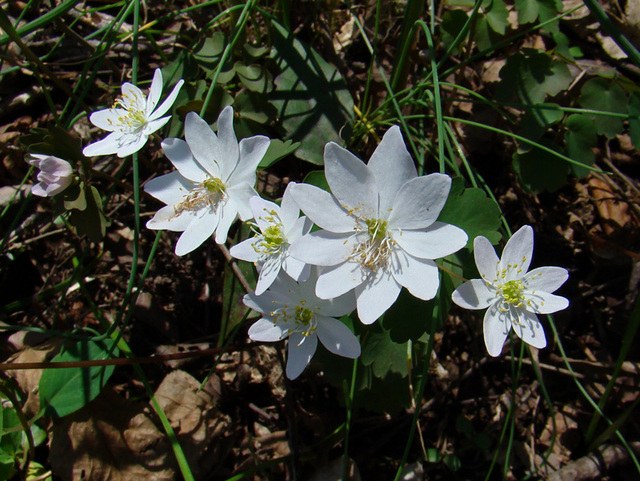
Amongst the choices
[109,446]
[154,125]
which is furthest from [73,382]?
[154,125]

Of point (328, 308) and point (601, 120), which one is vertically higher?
point (601, 120)

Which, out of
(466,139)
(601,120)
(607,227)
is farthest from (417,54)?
(607,227)

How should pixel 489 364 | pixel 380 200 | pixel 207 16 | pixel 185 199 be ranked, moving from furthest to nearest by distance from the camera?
1. pixel 207 16
2. pixel 489 364
3. pixel 185 199
4. pixel 380 200

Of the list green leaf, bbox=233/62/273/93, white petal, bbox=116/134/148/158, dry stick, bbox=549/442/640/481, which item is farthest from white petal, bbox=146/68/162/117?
dry stick, bbox=549/442/640/481

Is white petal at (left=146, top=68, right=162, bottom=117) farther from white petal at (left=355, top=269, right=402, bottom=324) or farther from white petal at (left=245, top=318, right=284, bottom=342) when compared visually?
white petal at (left=355, top=269, right=402, bottom=324)

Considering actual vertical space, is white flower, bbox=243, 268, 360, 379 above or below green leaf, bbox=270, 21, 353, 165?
below

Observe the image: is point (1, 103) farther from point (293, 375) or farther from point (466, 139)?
point (466, 139)
